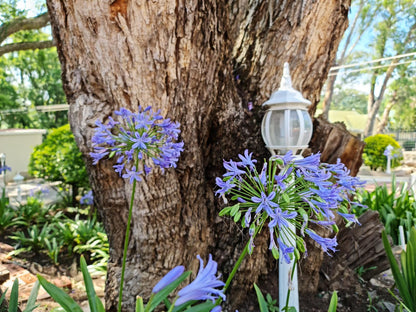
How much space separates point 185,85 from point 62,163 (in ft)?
13.4

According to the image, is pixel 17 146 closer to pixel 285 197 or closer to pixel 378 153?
pixel 378 153

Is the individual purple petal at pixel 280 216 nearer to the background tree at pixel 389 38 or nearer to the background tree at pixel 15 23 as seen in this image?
the background tree at pixel 15 23

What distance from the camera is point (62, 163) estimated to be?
5.12 metres

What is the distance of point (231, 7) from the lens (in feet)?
7.27

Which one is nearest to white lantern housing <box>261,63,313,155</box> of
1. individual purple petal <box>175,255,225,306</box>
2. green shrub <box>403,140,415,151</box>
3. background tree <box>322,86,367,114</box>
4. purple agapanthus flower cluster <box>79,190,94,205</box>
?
individual purple petal <box>175,255,225,306</box>

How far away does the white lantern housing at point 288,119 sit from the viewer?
169 centimetres

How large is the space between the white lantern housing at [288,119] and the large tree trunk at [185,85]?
0.26 m

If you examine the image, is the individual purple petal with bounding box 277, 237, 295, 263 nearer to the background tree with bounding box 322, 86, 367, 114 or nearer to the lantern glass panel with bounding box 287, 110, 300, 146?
the lantern glass panel with bounding box 287, 110, 300, 146

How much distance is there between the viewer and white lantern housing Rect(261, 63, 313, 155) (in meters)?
1.69

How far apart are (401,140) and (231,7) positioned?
25.5m

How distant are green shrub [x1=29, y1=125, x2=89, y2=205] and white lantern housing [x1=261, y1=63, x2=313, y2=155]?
13.1 ft

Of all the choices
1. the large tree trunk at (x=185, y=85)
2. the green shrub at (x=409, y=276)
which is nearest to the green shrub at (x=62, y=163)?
the large tree trunk at (x=185, y=85)

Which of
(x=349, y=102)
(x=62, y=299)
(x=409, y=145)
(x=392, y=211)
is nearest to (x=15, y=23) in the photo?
(x=62, y=299)

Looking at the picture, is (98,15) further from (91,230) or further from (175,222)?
(91,230)
